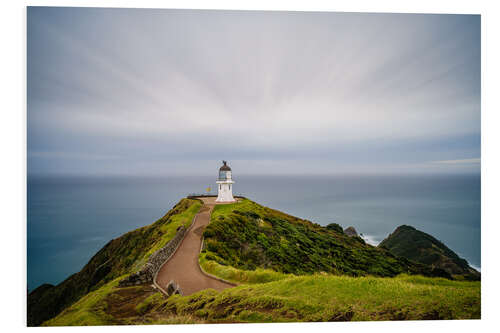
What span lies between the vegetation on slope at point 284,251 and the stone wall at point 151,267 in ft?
5.20

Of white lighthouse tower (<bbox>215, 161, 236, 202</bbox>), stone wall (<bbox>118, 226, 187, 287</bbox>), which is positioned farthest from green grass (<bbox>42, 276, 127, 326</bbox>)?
white lighthouse tower (<bbox>215, 161, 236, 202</bbox>)

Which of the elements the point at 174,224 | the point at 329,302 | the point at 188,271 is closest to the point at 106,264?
the point at 174,224

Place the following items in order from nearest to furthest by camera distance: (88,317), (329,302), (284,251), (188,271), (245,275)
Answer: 1. (329,302)
2. (88,317)
3. (245,275)
4. (188,271)
5. (284,251)

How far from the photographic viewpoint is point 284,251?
33.1ft

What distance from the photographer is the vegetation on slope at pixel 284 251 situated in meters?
8.88

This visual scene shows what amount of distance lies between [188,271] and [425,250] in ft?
77.8

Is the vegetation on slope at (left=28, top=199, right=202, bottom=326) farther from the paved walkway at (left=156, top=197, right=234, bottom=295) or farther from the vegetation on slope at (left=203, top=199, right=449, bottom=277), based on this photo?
the vegetation on slope at (left=203, top=199, right=449, bottom=277)

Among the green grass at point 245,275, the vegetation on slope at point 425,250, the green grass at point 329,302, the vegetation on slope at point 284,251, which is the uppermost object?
the green grass at point 329,302

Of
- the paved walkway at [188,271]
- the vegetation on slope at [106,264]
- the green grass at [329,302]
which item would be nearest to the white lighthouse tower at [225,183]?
the vegetation on slope at [106,264]

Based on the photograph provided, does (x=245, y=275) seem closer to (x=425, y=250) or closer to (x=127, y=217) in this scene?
(x=425, y=250)

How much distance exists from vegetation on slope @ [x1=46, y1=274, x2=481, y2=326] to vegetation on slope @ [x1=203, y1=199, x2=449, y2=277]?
291 centimetres

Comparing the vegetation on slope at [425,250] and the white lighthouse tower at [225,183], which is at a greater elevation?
the white lighthouse tower at [225,183]

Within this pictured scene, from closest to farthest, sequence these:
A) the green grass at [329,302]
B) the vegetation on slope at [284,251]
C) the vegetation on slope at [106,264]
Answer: the green grass at [329,302]
the vegetation on slope at [284,251]
the vegetation on slope at [106,264]

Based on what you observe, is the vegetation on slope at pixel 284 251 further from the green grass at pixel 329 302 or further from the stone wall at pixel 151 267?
the green grass at pixel 329 302
